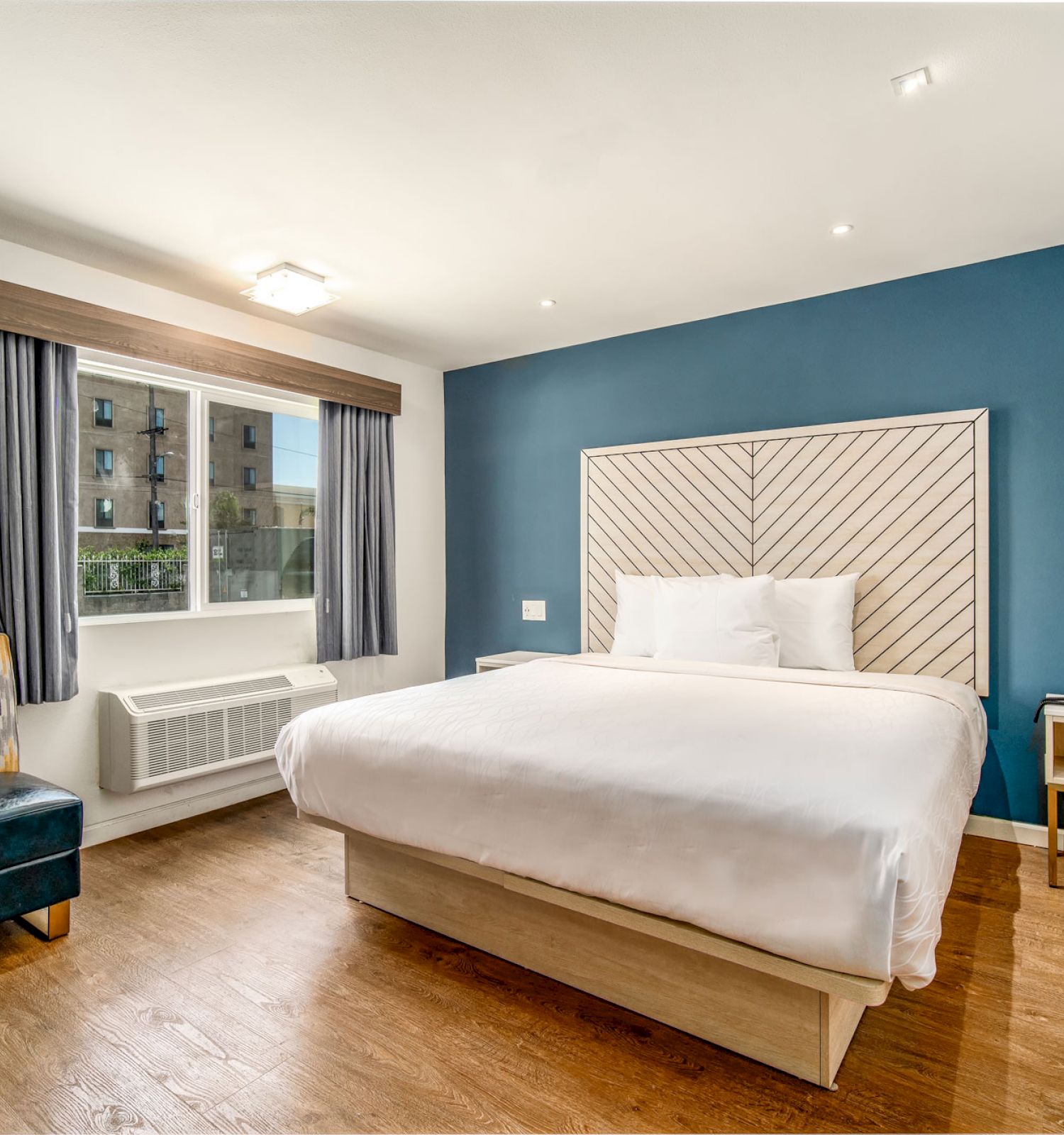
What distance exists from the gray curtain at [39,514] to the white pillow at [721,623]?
2593mm

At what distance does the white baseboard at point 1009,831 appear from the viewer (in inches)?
121

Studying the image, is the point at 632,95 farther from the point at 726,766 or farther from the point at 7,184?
the point at 7,184

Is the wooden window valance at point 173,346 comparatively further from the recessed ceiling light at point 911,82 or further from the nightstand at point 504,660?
the recessed ceiling light at point 911,82

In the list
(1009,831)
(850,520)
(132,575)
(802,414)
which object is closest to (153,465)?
(132,575)

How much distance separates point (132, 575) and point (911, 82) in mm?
3570

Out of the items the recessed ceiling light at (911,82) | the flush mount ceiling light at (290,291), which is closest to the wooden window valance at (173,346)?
the flush mount ceiling light at (290,291)

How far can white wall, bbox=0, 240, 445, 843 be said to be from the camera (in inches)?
122

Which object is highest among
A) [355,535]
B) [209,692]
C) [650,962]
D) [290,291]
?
[290,291]

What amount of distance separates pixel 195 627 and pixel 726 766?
9.46 ft

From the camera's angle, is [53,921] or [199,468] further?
[199,468]

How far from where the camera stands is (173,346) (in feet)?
11.2

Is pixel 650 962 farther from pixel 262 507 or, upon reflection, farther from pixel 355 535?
pixel 262 507

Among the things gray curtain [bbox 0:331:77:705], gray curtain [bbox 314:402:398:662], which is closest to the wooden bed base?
gray curtain [bbox 0:331:77:705]

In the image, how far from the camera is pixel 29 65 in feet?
6.23
